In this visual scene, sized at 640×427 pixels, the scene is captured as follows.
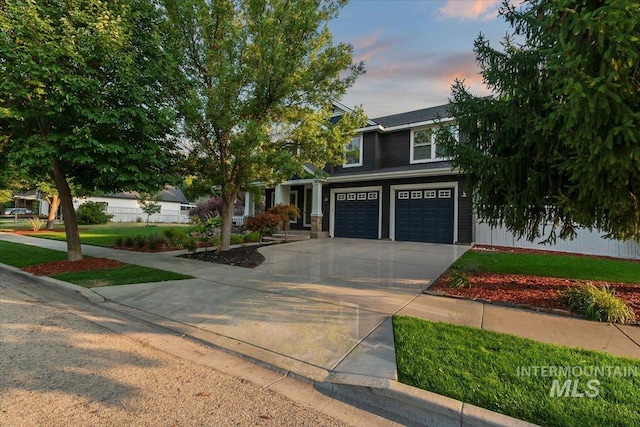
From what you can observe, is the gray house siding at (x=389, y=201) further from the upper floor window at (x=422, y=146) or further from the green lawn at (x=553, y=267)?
the green lawn at (x=553, y=267)

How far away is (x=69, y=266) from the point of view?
8.56 metres

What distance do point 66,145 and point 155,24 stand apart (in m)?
4.10

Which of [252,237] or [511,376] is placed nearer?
[511,376]

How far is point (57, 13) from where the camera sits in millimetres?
7129

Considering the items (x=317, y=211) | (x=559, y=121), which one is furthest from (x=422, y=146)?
(x=559, y=121)

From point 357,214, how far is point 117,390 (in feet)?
47.1

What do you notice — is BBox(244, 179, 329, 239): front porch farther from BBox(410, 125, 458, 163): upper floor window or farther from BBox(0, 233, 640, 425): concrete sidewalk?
BBox(0, 233, 640, 425): concrete sidewalk

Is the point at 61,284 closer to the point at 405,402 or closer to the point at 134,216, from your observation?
the point at 405,402

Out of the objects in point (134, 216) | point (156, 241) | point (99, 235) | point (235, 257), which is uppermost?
point (134, 216)

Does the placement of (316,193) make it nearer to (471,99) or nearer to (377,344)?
(471,99)

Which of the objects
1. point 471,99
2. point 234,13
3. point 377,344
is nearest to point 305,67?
point 234,13

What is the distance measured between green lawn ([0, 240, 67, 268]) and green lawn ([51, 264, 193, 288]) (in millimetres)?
2733

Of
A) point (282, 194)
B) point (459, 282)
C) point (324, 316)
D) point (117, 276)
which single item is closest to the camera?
point (324, 316)

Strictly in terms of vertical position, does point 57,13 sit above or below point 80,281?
above
